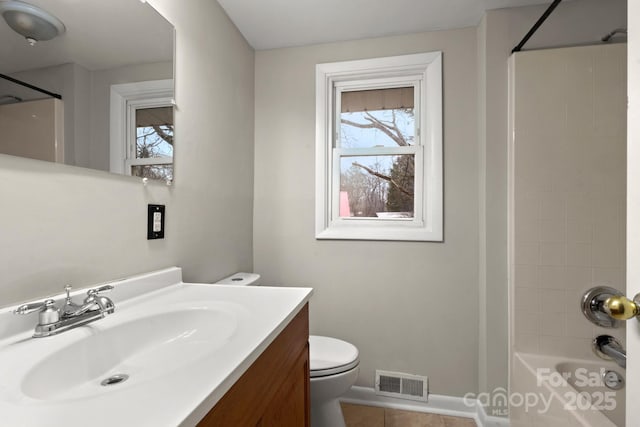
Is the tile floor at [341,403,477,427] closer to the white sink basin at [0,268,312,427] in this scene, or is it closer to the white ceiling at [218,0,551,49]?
the white sink basin at [0,268,312,427]

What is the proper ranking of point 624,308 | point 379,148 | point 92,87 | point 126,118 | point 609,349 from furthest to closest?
1. point 379,148
2. point 609,349
3. point 126,118
4. point 92,87
5. point 624,308

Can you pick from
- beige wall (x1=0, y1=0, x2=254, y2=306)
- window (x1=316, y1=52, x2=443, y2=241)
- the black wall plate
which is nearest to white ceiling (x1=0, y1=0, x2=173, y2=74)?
beige wall (x1=0, y1=0, x2=254, y2=306)

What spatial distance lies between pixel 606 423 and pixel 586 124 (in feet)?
3.56

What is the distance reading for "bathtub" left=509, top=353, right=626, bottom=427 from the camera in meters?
1.00

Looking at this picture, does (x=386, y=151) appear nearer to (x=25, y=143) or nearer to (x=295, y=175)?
(x=295, y=175)

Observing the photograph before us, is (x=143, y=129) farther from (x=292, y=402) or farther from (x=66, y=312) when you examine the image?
(x=292, y=402)

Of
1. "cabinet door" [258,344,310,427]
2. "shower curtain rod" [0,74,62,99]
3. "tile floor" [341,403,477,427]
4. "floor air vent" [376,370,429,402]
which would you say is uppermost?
"shower curtain rod" [0,74,62,99]

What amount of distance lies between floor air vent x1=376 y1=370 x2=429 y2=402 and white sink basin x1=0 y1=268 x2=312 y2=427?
Answer: 1.13m

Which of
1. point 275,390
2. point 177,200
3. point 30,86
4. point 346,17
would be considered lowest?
point 275,390

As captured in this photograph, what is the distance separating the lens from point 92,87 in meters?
0.90

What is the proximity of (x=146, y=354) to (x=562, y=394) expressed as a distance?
1.45m

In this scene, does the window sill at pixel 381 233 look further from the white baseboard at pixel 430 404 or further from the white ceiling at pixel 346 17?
the white ceiling at pixel 346 17

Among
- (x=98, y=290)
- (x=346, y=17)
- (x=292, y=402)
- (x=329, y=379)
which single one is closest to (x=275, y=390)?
(x=292, y=402)

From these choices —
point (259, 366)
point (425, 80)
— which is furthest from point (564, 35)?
point (259, 366)
